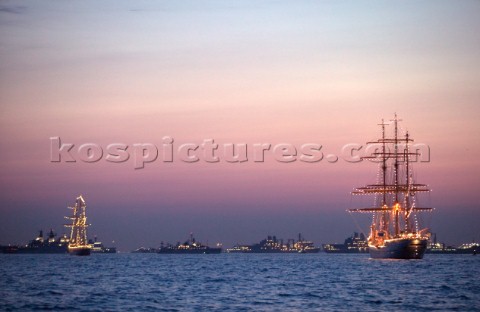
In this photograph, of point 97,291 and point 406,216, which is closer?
point 97,291

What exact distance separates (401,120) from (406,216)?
718 inches

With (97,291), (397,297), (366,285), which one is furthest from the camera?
(366,285)

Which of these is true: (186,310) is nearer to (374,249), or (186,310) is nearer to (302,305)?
(302,305)

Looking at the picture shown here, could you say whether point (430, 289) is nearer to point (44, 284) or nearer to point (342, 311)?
point (342, 311)

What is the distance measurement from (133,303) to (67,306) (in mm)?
4435

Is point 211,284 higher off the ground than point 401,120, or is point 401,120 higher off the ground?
point 401,120

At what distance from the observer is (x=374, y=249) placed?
144500 mm

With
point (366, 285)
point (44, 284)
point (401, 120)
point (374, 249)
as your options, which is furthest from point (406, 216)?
point (44, 284)

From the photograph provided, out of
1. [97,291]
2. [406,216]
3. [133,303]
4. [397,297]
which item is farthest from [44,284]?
[406,216]

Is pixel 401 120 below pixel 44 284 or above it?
above

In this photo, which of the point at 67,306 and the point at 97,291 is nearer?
the point at 67,306

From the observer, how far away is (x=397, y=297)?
179 ft

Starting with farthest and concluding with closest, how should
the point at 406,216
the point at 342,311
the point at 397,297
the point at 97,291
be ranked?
the point at 406,216, the point at 97,291, the point at 397,297, the point at 342,311

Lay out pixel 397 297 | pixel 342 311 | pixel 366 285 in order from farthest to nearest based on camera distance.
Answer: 1. pixel 366 285
2. pixel 397 297
3. pixel 342 311
